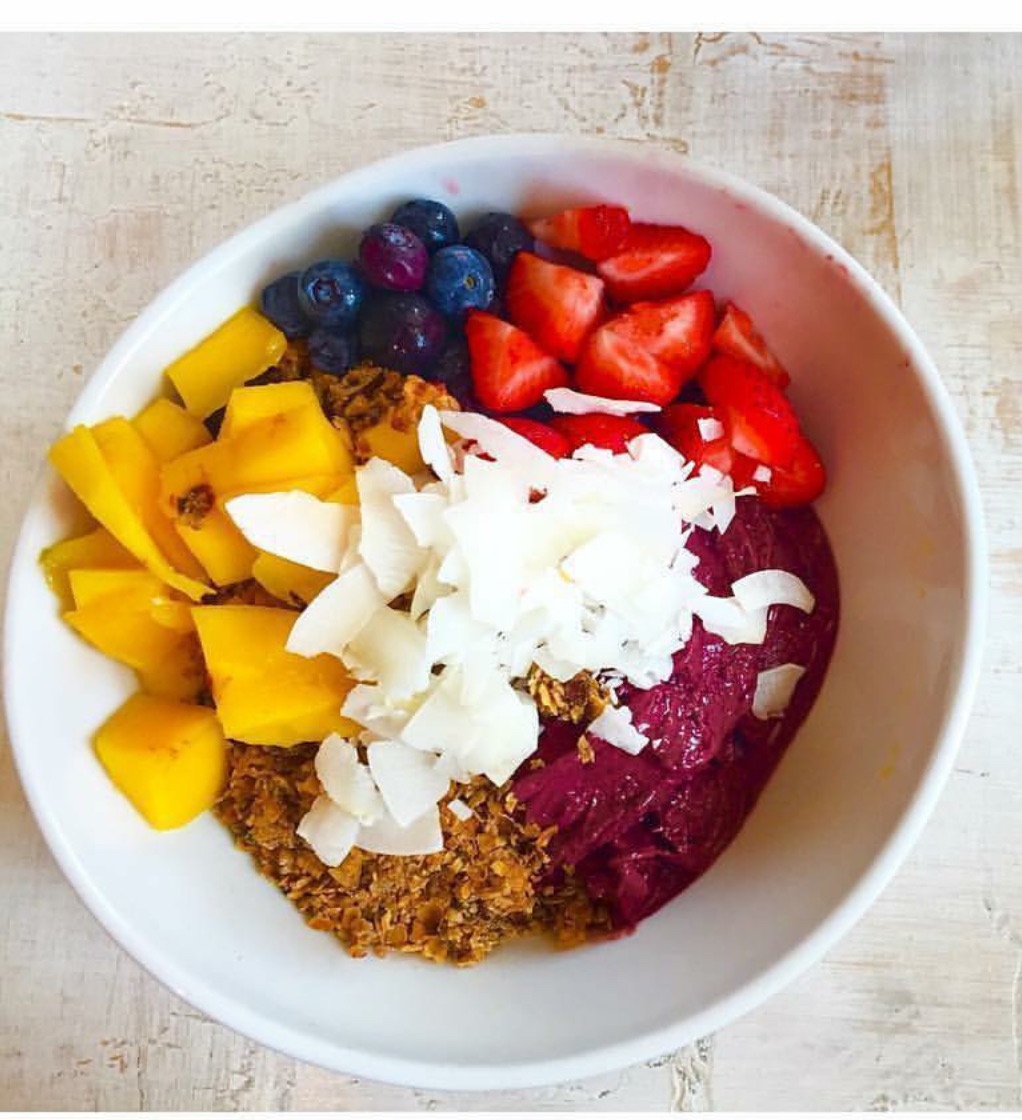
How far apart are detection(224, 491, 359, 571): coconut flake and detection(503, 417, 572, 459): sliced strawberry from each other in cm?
Result: 18

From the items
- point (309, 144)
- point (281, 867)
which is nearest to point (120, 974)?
point (281, 867)

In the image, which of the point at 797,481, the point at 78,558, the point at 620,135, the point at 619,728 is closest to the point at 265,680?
the point at 78,558

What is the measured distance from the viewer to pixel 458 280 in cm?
116

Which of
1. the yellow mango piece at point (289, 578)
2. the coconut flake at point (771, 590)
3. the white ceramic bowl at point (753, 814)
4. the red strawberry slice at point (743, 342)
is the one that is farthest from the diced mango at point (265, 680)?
the red strawberry slice at point (743, 342)

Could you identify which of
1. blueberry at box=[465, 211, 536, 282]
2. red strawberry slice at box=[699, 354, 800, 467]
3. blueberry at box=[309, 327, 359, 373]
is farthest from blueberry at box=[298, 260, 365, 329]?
red strawberry slice at box=[699, 354, 800, 467]

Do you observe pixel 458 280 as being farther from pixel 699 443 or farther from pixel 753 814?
pixel 753 814

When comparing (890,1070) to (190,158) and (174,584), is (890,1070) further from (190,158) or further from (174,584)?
(190,158)

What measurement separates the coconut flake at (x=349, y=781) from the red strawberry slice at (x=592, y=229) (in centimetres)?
51

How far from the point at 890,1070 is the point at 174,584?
854 millimetres

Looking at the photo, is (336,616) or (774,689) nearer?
(336,616)

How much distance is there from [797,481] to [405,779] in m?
0.46

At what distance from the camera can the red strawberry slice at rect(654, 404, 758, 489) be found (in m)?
1.17

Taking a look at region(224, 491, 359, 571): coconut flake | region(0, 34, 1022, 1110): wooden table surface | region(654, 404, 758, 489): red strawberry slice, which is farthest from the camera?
region(0, 34, 1022, 1110): wooden table surface

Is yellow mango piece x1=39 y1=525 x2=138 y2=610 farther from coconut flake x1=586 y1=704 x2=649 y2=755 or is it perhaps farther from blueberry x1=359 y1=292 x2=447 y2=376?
coconut flake x1=586 y1=704 x2=649 y2=755
